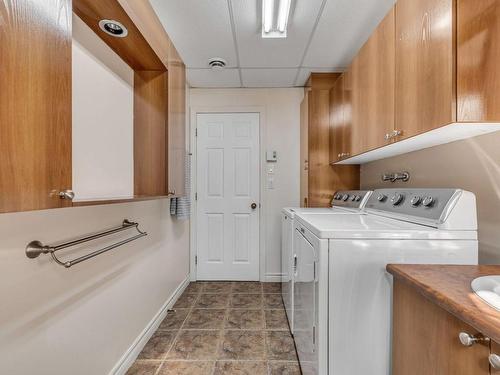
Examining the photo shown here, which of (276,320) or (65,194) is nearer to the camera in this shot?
(65,194)

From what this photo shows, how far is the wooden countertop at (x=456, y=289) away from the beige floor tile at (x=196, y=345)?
1.39 metres

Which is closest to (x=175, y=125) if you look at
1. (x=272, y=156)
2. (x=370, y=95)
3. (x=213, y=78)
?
(x=213, y=78)

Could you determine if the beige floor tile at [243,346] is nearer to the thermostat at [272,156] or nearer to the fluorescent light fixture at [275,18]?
the thermostat at [272,156]

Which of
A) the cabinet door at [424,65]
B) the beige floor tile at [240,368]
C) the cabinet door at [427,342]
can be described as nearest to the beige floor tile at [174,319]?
the beige floor tile at [240,368]

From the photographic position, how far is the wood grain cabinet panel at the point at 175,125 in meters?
1.77

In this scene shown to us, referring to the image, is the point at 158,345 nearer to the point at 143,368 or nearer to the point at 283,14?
the point at 143,368

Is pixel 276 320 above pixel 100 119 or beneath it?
beneath

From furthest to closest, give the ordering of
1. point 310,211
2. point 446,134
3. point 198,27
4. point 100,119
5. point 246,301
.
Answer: point 246,301 → point 310,211 → point 198,27 → point 100,119 → point 446,134

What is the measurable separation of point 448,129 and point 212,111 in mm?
2451

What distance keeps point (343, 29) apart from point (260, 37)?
0.62 metres

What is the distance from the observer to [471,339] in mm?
622

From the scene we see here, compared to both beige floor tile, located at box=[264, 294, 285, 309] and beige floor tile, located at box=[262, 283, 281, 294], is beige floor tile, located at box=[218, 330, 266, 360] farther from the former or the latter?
beige floor tile, located at box=[262, 283, 281, 294]

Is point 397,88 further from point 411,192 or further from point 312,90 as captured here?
point 312,90

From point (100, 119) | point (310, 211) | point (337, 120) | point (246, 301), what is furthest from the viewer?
point (246, 301)
